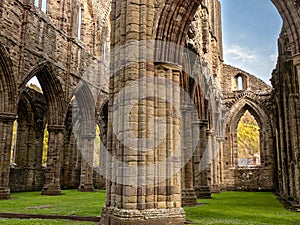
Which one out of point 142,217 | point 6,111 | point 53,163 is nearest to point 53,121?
point 53,163

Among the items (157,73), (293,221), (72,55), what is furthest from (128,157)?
(72,55)

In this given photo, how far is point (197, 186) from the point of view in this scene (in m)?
13.5

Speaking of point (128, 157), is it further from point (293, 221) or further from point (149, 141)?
point (293, 221)

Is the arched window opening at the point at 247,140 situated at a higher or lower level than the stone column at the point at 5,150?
higher

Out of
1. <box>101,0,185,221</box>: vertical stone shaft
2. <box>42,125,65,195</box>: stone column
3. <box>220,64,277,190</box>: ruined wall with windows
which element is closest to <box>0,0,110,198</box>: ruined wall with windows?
<box>42,125,65,195</box>: stone column

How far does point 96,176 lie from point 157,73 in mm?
15879

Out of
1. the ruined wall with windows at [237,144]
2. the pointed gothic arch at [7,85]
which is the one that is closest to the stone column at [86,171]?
the pointed gothic arch at [7,85]

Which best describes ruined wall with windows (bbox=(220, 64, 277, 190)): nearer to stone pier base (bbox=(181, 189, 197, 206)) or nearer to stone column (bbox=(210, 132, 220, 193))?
stone column (bbox=(210, 132, 220, 193))

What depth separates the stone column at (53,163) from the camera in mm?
15164

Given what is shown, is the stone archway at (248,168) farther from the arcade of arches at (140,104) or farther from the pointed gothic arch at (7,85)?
the pointed gothic arch at (7,85)

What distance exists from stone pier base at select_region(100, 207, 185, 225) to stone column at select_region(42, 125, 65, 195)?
942 cm

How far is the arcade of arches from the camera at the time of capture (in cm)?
638

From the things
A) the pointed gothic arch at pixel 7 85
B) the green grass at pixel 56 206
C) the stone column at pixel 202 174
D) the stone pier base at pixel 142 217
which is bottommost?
the green grass at pixel 56 206

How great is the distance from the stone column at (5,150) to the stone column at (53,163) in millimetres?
2710
